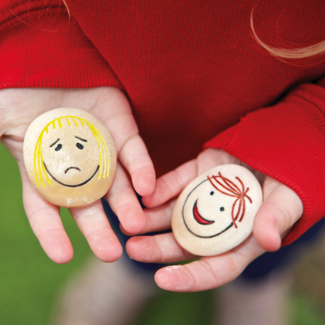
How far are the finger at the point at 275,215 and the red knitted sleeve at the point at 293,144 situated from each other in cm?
3

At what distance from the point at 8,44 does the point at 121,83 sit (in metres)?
0.37

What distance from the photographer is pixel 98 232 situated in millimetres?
875

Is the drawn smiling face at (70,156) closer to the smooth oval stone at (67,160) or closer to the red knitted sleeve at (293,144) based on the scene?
the smooth oval stone at (67,160)

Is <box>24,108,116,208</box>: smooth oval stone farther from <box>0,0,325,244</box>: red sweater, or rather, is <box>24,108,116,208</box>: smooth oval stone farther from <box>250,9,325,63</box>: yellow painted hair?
<box>250,9,325,63</box>: yellow painted hair

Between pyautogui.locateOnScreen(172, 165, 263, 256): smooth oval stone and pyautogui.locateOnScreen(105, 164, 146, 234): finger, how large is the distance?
0.15 metres

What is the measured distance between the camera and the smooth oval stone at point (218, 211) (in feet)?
2.93

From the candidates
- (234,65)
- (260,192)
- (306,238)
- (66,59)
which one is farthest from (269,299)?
(66,59)

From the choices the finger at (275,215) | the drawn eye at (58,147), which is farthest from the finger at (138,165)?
the finger at (275,215)

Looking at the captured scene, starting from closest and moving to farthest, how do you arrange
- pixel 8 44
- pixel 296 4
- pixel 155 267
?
pixel 296 4 → pixel 8 44 → pixel 155 267

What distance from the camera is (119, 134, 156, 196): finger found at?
902 millimetres

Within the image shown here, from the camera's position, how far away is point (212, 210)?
0.92 meters

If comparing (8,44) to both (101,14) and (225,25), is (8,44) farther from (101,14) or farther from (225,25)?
(225,25)

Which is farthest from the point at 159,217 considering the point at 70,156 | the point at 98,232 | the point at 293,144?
the point at 293,144

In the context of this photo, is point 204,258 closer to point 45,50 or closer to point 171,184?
point 171,184
